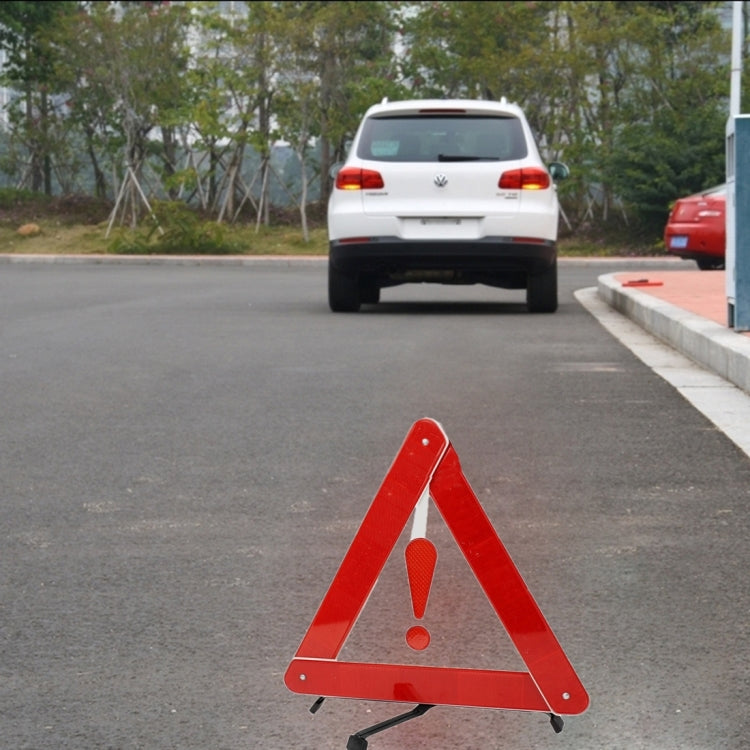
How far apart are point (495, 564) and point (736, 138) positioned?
21.5 feet

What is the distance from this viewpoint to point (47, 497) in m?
5.87

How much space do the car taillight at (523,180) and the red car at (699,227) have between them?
7.39m

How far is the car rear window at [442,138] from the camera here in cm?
1380

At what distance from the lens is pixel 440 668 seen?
3.22 m

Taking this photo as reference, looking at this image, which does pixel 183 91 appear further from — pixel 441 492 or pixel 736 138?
pixel 441 492

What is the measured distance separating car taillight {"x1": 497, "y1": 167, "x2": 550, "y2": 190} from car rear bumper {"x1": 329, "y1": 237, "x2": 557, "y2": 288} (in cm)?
45

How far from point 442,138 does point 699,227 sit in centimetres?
771

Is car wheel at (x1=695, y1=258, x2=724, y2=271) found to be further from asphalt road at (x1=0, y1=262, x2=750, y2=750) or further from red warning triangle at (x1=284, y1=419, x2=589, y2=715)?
red warning triangle at (x1=284, y1=419, x2=589, y2=715)

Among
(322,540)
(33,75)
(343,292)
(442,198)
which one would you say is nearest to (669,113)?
(33,75)

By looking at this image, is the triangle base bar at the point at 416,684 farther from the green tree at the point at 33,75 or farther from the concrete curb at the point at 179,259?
the green tree at the point at 33,75

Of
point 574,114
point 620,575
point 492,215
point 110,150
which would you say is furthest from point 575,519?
point 110,150

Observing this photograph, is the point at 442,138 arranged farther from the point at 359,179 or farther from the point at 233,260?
the point at 233,260

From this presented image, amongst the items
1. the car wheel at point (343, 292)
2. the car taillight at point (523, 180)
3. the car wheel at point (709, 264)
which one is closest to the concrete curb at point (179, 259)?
the car wheel at point (709, 264)

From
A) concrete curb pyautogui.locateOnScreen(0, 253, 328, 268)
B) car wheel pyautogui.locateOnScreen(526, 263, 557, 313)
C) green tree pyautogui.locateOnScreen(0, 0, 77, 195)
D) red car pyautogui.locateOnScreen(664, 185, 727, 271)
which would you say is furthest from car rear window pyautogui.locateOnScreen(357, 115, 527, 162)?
green tree pyautogui.locateOnScreen(0, 0, 77, 195)
